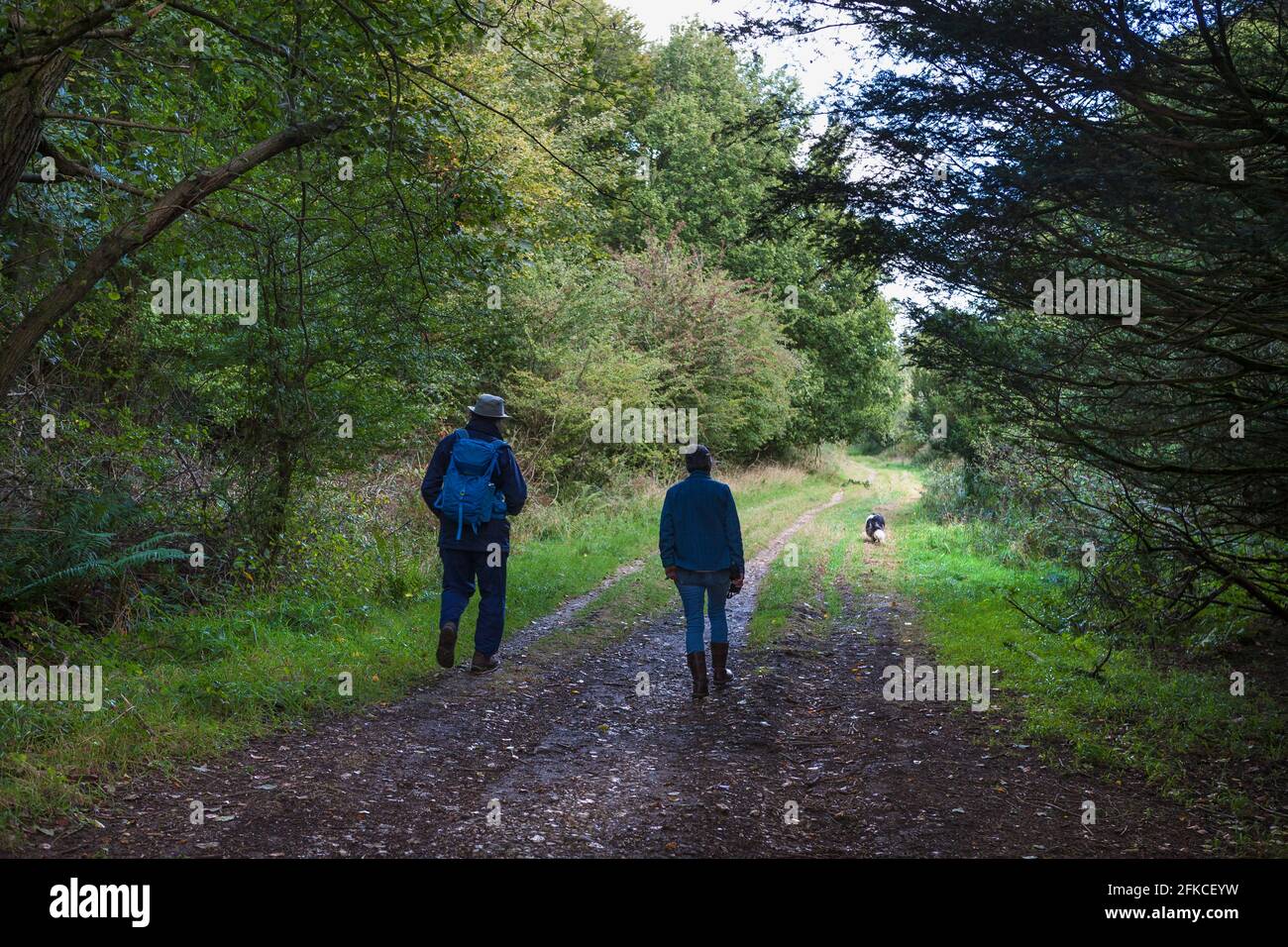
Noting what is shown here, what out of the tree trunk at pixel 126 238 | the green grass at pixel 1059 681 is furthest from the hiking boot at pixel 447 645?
the tree trunk at pixel 126 238

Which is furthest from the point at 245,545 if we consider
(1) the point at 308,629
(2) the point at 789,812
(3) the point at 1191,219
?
(3) the point at 1191,219

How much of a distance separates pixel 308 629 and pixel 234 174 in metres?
4.14

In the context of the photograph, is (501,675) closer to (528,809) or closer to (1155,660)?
(528,809)

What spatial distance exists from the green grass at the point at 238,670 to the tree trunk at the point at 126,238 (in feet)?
7.30

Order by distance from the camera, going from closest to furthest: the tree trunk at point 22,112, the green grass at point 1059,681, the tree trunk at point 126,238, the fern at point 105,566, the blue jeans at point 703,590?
the tree trunk at point 22,112 → the tree trunk at point 126,238 → the green grass at point 1059,681 → the fern at point 105,566 → the blue jeans at point 703,590

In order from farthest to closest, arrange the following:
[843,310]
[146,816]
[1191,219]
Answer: [843,310] → [1191,219] → [146,816]

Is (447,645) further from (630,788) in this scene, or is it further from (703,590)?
(630,788)

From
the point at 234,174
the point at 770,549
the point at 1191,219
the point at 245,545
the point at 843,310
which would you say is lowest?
the point at 770,549

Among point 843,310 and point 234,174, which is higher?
point 843,310

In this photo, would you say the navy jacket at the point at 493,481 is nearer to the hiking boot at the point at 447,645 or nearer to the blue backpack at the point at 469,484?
the blue backpack at the point at 469,484

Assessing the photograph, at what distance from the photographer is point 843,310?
3797 centimetres

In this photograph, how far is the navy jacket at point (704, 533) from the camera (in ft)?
26.2

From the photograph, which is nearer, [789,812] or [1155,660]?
[789,812]

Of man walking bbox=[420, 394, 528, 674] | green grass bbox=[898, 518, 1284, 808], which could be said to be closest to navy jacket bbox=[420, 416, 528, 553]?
man walking bbox=[420, 394, 528, 674]
